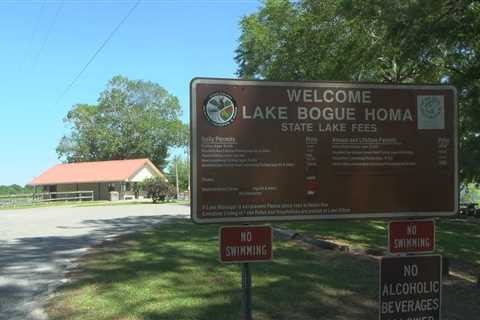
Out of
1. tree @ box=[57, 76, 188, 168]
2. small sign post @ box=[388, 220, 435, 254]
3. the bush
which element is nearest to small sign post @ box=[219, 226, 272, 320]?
small sign post @ box=[388, 220, 435, 254]

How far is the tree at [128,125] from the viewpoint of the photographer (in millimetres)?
86500

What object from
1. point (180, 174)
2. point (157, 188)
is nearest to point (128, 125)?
point (180, 174)

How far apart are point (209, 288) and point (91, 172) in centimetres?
6535

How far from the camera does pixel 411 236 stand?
4.02m

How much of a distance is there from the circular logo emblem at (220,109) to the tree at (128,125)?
8278 cm

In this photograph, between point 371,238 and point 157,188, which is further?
point 157,188

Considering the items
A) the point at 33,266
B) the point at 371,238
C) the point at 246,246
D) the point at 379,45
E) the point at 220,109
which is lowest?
the point at 33,266

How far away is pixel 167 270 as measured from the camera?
354 inches

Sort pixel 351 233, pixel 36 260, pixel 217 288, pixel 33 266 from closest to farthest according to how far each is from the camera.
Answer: pixel 217 288 < pixel 33 266 < pixel 36 260 < pixel 351 233

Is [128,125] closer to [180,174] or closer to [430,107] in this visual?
[180,174]

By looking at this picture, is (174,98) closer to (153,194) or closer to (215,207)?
(153,194)

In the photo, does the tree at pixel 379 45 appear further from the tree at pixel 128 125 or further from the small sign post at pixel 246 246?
the tree at pixel 128 125

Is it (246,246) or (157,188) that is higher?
(246,246)

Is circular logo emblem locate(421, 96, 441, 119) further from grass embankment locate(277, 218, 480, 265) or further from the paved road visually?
grass embankment locate(277, 218, 480, 265)
